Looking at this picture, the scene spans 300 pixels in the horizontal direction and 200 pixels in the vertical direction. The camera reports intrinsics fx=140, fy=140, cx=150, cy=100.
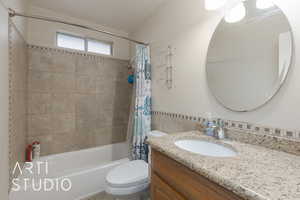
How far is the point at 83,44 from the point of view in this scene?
7.83ft

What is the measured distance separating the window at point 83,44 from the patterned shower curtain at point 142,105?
86cm

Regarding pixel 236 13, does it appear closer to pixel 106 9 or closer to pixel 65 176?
pixel 106 9

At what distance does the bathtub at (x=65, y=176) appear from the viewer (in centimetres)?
143

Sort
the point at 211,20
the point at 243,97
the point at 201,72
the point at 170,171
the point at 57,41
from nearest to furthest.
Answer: the point at 170,171 → the point at 243,97 → the point at 211,20 → the point at 201,72 → the point at 57,41

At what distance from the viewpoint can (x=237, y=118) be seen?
110 cm

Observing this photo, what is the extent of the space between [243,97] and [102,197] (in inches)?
75.2

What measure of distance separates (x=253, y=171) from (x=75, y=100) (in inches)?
93.0

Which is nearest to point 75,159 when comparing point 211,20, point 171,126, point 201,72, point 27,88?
point 27,88

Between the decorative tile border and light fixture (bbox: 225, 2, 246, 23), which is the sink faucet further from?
light fixture (bbox: 225, 2, 246, 23)

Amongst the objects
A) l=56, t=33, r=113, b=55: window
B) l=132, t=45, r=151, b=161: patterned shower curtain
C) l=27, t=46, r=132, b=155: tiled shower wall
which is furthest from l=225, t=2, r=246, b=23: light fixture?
l=56, t=33, r=113, b=55: window

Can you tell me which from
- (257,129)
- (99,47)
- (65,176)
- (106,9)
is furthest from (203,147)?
Result: (99,47)

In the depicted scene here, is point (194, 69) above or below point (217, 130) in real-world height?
above

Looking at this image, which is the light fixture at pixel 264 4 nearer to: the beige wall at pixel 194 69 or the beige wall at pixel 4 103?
the beige wall at pixel 194 69

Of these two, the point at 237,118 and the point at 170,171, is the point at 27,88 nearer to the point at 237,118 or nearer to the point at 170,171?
the point at 170,171
